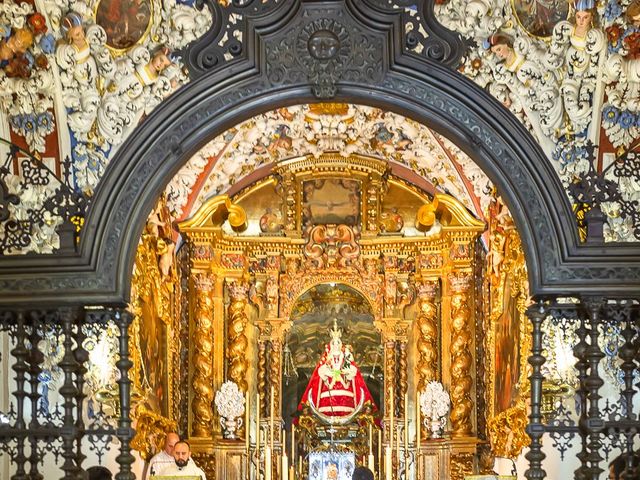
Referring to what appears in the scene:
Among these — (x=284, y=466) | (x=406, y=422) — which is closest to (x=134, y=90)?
(x=284, y=466)

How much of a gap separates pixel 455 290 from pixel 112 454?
5.90 metres

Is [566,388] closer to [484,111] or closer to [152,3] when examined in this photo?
[484,111]

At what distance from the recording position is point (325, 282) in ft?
73.8

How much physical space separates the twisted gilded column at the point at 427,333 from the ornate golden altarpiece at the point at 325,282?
1cm

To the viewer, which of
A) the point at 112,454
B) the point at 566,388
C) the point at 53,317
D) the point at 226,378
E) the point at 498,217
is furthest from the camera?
the point at 226,378

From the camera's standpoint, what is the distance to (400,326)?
2227 centimetres

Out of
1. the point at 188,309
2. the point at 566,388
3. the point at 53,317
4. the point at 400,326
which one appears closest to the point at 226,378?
the point at 188,309

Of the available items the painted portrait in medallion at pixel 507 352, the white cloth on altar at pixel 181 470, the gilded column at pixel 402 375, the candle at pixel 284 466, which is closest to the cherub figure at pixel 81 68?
the white cloth on altar at pixel 181 470

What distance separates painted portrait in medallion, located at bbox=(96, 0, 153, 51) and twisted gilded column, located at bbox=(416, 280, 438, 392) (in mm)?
8717

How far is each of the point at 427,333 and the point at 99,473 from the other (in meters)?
6.27

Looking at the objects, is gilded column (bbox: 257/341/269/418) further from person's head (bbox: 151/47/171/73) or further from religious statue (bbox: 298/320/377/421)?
person's head (bbox: 151/47/171/73)

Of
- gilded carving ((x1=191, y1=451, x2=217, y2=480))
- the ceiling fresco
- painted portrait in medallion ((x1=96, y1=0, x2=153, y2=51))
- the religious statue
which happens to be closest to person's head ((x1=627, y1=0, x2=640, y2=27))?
the ceiling fresco

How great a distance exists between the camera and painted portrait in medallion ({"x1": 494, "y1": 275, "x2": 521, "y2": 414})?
63.5 feet

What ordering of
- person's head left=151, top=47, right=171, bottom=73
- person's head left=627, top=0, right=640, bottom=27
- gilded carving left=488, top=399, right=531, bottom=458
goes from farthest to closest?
gilded carving left=488, top=399, right=531, bottom=458
person's head left=151, top=47, right=171, bottom=73
person's head left=627, top=0, right=640, bottom=27
